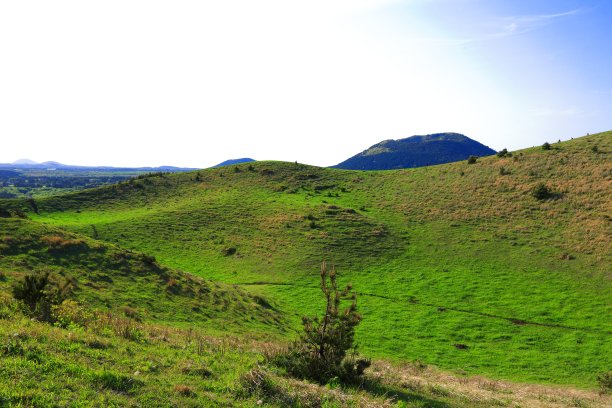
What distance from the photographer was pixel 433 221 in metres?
65.3

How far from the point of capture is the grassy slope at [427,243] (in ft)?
109

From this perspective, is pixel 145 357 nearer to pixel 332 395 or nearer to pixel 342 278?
pixel 332 395

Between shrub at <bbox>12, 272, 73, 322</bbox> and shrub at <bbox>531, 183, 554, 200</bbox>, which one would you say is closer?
shrub at <bbox>12, 272, 73, 322</bbox>

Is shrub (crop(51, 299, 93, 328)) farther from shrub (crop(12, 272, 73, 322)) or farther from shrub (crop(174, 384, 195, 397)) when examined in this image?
shrub (crop(174, 384, 195, 397))

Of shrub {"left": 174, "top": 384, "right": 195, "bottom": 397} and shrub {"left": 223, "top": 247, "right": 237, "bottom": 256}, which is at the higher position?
shrub {"left": 174, "top": 384, "right": 195, "bottom": 397}

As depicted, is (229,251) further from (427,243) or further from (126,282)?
(427,243)

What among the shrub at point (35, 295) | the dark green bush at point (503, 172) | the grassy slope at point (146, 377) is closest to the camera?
the grassy slope at point (146, 377)

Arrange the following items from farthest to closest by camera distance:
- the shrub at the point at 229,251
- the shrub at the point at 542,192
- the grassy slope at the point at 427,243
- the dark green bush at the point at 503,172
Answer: the dark green bush at the point at 503,172
the shrub at the point at 542,192
the shrub at the point at 229,251
the grassy slope at the point at 427,243

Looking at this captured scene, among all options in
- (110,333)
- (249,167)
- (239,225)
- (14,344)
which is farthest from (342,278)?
(249,167)

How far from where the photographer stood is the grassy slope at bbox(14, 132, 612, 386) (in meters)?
33.3

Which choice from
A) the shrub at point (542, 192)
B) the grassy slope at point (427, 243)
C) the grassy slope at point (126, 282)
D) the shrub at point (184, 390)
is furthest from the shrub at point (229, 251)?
the shrub at point (542, 192)

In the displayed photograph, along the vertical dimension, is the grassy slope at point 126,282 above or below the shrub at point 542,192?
below

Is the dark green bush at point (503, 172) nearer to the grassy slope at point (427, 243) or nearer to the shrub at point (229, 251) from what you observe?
the grassy slope at point (427, 243)

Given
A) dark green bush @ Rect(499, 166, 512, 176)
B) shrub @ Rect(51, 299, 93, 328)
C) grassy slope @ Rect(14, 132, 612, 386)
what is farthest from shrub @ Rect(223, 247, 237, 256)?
dark green bush @ Rect(499, 166, 512, 176)
